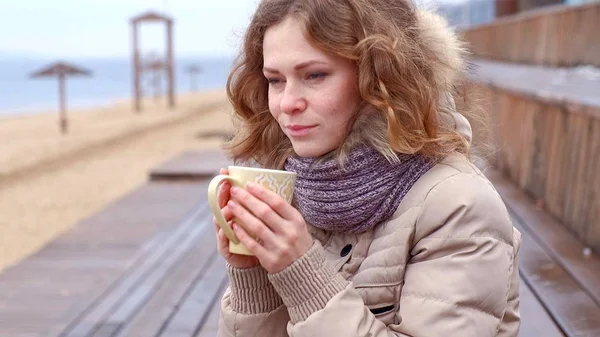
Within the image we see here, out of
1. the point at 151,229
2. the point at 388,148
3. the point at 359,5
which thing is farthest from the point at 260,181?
the point at 151,229

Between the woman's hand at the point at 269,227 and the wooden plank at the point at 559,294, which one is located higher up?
the woman's hand at the point at 269,227

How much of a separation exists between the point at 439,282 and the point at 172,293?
2243 mm

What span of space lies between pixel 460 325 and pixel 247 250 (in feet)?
1.26

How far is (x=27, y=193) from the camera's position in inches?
372

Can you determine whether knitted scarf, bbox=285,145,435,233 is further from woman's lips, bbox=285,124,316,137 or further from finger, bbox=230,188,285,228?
finger, bbox=230,188,285,228

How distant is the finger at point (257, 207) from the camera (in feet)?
4.36

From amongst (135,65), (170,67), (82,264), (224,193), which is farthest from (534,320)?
(170,67)

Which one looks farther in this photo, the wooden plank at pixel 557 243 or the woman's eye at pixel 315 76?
the wooden plank at pixel 557 243

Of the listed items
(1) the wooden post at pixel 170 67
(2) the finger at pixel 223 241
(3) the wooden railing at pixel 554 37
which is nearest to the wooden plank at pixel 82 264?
(2) the finger at pixel 223 241

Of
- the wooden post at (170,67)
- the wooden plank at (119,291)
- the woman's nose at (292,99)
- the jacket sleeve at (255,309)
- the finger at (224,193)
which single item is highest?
the woman's nose at (292,99)

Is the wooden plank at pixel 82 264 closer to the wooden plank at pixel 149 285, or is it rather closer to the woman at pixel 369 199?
the wooden plank at pixel 149 285

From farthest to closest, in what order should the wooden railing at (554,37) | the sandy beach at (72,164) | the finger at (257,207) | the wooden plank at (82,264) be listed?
the sandy beach at (72,164)
the wooden railing at (554,37)
the wooden plank at (82,264)
the finger at (257,207)

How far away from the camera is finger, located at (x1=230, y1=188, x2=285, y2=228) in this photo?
133 cm

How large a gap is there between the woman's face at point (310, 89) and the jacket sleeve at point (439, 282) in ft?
0.73
